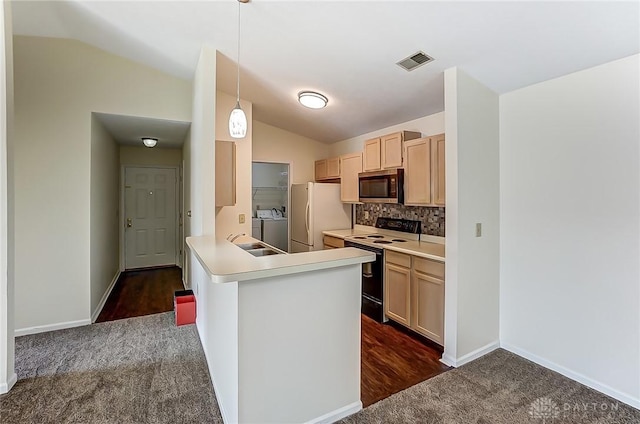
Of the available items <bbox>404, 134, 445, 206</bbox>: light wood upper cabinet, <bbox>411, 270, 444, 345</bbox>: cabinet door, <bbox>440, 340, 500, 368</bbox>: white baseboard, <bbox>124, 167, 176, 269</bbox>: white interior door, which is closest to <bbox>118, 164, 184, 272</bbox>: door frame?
<bbox>124, 167, 176, 269</bbox>: white interior door

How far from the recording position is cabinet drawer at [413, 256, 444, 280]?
8.90 ft

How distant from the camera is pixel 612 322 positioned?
7.04 feet

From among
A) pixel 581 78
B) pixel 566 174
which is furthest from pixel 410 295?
pixel 581 78

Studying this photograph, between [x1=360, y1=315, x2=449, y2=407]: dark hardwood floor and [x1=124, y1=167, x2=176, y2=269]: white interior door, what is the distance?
4.26 meters

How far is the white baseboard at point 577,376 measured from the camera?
2.07 m

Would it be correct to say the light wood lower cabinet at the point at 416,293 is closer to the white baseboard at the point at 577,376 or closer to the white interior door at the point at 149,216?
the white baseboard at the point at 577,376

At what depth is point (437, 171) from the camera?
3.02 m

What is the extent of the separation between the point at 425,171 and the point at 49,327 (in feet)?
13.4

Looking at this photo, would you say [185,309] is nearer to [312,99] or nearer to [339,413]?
[339,413]

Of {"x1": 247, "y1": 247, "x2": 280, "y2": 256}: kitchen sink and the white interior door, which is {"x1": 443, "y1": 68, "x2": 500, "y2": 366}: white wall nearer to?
{"x1": 247, "y1": 247, "x2": 280, "y2": 256}: kitchen sink

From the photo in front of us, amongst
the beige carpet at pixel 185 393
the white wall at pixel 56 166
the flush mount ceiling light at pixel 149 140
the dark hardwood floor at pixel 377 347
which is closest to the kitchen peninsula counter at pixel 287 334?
the beige carpet at pixel 185 393

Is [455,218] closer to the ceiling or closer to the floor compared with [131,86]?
closer to the floor

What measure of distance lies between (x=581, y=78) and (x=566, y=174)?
698 millimetres

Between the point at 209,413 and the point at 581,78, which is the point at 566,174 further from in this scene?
the point at 209,413
